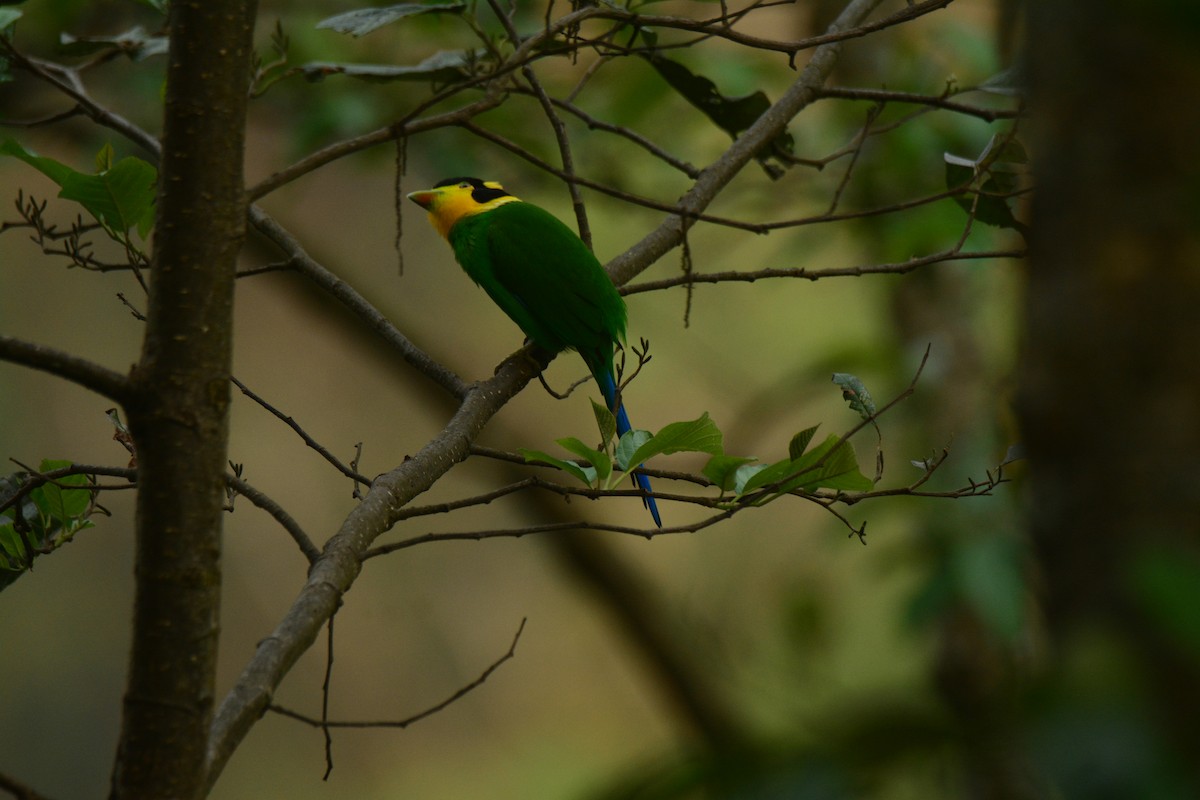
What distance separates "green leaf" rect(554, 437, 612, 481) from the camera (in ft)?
3.78

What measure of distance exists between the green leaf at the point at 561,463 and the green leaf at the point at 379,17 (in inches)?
27.7

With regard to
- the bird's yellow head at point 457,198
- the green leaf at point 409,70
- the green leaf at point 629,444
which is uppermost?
the bird's yellow head at point 457,198

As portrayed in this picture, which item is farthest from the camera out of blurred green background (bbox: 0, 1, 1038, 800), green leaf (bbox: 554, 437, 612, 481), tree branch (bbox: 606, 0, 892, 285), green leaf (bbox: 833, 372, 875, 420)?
blurred green background (bbox: 0, 1, 1038, 800)

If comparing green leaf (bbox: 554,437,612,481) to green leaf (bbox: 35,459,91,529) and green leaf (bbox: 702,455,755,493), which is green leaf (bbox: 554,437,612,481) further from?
green leaf (bbox: 35,459,91,529)

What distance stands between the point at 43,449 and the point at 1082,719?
5304 millimetres

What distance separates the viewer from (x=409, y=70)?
1.64m

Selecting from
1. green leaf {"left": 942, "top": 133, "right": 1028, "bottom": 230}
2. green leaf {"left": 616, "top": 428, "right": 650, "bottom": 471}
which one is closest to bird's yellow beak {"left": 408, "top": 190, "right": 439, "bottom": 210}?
green leaf {"left": 942, "top": 133, "right": 1028, "bottom": 230}

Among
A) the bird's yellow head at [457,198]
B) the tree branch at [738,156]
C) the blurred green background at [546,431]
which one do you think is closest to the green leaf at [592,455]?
the blurred green background at [546,431]

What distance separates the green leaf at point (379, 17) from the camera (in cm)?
159

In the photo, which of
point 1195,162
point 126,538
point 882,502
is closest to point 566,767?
point 126,538

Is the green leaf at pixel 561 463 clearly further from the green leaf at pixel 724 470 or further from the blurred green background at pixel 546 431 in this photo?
the blurred green background at pixel 546 431

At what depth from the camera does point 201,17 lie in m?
0.94

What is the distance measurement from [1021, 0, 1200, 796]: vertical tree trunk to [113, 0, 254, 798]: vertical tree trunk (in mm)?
618

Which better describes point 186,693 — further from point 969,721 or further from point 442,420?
point 442,420
